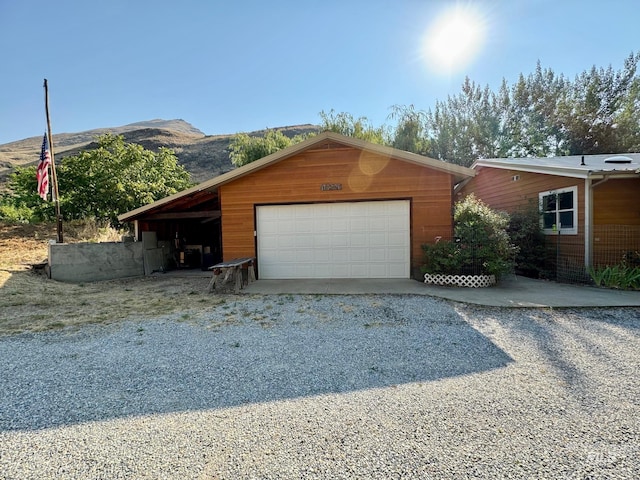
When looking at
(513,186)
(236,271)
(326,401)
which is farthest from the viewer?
(513,186)

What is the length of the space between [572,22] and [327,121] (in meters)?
13.9

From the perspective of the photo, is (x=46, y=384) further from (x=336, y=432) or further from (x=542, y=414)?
(x=542, y=414)

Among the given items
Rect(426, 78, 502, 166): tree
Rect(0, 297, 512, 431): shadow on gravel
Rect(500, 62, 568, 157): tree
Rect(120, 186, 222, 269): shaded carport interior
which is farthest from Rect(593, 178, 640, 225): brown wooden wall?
Rect(500, 62, 568, 157): tree

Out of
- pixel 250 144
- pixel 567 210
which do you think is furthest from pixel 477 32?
pixel 250 144

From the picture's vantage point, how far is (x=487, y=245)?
7.54 m

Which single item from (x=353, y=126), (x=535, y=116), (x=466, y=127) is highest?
(x=535, y=116)

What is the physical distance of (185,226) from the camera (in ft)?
46.2

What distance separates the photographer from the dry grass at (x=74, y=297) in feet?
18.4

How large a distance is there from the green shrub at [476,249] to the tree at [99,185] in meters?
14.5

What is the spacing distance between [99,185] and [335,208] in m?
13.0

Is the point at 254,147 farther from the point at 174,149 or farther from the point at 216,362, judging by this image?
the point at 174,149

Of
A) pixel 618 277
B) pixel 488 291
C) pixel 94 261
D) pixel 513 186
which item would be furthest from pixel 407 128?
pixel 94 261

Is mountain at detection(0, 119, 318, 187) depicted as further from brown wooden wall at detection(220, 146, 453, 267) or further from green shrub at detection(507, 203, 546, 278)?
green shrub at detection(507, 203, 546, 278)

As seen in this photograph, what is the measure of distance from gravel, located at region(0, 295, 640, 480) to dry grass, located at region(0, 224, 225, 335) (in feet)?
2.89
